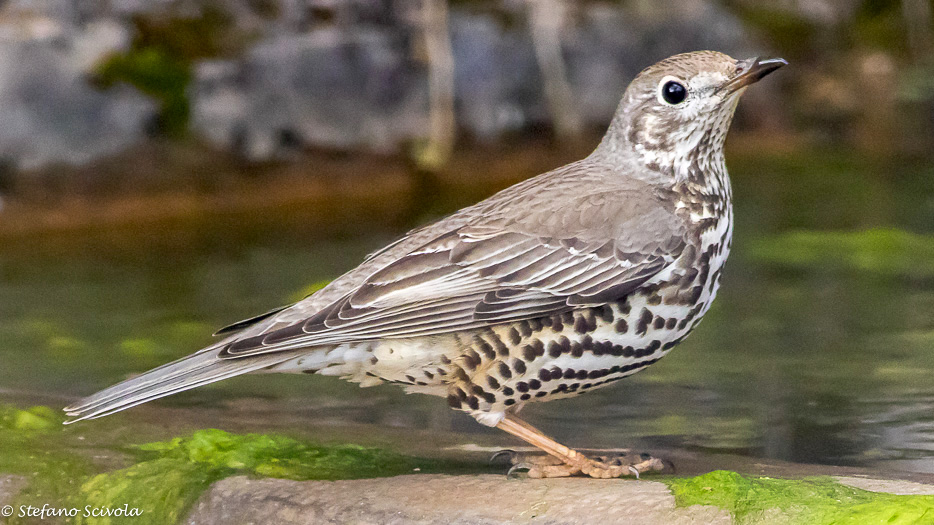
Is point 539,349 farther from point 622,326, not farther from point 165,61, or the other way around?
point 165,61

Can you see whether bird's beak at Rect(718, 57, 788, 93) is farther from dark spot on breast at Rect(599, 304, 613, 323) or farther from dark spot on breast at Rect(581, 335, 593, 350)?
dark spot on breast at Rect(581, 335, 593, 350)

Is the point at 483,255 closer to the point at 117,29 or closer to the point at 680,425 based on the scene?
the point at 680,425

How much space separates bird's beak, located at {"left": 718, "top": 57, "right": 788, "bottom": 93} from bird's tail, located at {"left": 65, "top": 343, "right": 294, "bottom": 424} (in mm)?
1909

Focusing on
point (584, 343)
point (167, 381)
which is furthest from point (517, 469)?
point (167, 381)

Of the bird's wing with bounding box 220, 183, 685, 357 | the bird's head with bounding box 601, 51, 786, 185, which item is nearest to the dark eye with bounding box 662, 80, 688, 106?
the bird's head with bounding box 601, 51, 786, 185

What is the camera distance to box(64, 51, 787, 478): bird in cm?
430

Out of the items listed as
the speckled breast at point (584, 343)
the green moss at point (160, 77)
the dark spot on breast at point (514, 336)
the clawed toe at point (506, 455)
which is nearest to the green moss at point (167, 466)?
the clawed toe at point (506, 455)

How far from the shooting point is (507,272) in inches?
175

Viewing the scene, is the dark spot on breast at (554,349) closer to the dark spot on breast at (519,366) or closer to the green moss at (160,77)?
the dark spot on breast at (519,366)

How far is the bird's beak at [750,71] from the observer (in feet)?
14.2

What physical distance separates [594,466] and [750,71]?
1527 mm

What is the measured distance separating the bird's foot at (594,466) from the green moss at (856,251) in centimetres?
376

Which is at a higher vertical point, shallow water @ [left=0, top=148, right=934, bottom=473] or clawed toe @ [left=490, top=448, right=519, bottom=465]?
shallow water @ [left=0, top=148, right=934, bottom=473]

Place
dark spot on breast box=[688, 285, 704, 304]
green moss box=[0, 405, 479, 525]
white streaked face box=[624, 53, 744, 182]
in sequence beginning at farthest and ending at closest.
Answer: white streaked face box=[624, 53, 744, 182], dark spot on breast box=[688, 285, 704, 304], green moss box=[0, 405, 479, 525]
